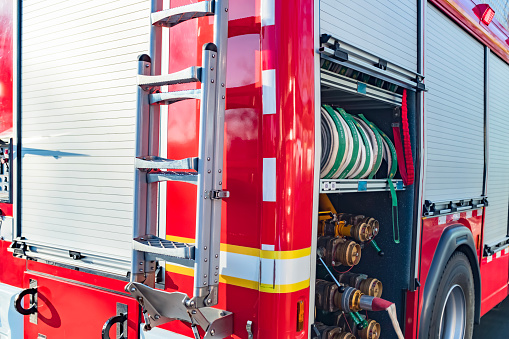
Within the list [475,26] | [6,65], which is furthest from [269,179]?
[475,26]

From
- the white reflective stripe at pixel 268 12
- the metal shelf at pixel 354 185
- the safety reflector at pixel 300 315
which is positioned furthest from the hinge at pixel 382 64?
the safety reflector at pixel 300 315

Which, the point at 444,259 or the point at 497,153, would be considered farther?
the point at 497,153

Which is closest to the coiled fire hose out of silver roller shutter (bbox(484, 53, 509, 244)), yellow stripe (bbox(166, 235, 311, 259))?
yellow stripe (bbox(166, 235, 311, 259))

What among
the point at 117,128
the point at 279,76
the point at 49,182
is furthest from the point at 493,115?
the point at 49,182

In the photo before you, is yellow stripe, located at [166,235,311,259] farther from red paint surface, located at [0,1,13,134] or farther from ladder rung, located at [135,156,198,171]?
red paint surface, located at [0,1,13,134]

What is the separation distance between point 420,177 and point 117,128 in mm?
1908

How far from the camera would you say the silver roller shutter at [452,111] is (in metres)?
3.17

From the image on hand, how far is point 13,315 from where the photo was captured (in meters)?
2.98

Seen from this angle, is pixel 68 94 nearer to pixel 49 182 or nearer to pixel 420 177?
pixel 49 182

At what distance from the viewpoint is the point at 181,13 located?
6.47 feet

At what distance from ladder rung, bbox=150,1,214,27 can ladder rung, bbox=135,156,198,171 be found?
62cm

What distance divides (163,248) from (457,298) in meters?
2.83

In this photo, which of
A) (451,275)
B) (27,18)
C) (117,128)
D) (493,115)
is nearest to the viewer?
(117,128)

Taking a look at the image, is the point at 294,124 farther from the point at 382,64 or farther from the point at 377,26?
the point at 377,26
